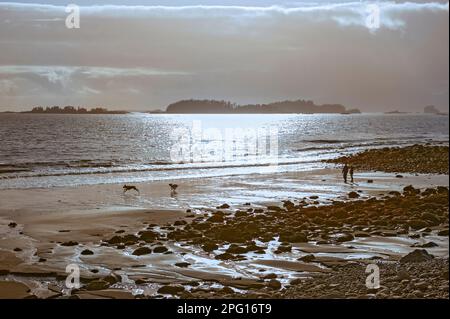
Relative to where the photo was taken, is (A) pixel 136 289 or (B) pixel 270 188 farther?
(B) pixel 270 188

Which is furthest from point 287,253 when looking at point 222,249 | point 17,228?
point 17,228

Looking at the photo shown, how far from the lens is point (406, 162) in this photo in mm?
41250

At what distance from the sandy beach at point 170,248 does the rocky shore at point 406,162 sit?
40.3 feet

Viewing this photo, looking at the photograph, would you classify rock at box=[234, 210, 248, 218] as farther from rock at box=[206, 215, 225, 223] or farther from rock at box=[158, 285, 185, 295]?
rock at box=[158, 285, 185, 295]

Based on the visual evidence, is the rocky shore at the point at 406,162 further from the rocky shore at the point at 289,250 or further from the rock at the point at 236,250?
the rock at the point at 236,250

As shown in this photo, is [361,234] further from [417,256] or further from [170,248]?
[170,248]

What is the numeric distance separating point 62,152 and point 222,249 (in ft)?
151

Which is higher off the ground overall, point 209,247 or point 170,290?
point 209,247

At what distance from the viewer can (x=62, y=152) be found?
2253 inches

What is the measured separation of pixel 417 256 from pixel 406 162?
98.8 ft

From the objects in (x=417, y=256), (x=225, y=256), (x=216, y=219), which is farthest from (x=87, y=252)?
(x=417, y=256)

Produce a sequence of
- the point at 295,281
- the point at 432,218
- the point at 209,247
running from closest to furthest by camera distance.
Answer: the point at 295,281
the point at 209,247
the point at 432,218

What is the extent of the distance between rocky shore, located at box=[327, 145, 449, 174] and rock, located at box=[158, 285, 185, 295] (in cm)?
2771
